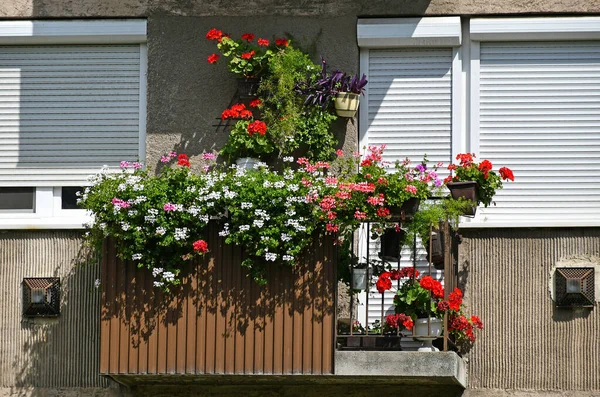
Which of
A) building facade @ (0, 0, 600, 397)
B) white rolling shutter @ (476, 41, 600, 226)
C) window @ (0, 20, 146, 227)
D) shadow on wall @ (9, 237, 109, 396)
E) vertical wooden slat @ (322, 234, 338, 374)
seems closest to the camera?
Result: vertical wooden slat @ (322, 234, 338, 374)

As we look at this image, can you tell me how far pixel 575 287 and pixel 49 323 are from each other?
180 inches

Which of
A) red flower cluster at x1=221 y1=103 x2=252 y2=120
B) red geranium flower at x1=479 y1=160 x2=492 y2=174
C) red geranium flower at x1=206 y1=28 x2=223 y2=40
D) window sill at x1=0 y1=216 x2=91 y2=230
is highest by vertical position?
red geranium flower at x1=206 y1=28 x2=223 y2=40

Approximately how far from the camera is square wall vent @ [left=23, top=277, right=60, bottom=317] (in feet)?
41.4

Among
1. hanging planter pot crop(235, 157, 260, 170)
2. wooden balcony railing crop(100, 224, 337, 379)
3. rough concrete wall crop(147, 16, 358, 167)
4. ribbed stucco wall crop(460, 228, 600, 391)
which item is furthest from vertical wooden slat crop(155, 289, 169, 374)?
ribbed stucco wall crop(460, 228, 600, 391)

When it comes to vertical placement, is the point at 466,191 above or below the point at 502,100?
below

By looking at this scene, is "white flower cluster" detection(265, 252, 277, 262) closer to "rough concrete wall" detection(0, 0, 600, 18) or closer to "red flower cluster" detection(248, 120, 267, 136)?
"red flower cluster" detection(248, 120, 267, 136)

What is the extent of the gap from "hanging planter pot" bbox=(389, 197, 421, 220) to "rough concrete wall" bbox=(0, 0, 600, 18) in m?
2.18

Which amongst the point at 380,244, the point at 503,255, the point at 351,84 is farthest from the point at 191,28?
the point at 503,255

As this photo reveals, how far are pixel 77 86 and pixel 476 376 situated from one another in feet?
14.6

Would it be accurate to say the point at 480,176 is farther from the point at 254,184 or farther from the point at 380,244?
the point at 254,184

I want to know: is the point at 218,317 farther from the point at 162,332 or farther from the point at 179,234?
the point at 179,234

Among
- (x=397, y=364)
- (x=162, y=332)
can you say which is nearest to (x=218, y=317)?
(x=162, y=332)

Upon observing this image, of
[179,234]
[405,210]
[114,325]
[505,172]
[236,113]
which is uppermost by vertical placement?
[236,113]

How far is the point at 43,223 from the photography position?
12828mm
